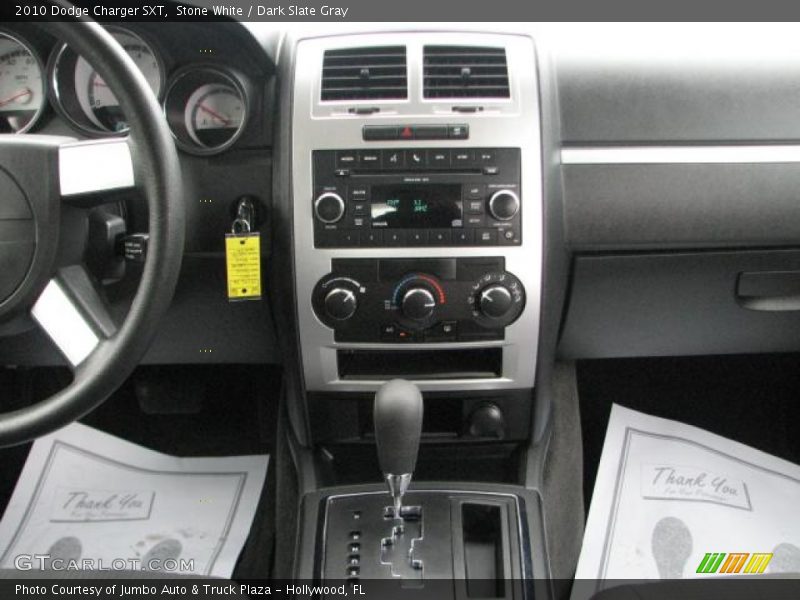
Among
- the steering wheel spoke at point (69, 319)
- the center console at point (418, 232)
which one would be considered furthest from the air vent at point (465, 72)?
the steering wheel spoke at point (69, 319)

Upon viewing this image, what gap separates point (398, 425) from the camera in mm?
917

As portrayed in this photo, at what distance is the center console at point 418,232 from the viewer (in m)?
1.01

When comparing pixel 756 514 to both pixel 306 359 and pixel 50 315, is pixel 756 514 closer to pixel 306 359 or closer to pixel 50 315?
pixel 306 359

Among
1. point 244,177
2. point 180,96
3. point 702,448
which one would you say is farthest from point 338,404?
point 702,448

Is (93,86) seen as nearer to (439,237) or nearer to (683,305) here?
(439,237)

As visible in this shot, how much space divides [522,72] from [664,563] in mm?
751

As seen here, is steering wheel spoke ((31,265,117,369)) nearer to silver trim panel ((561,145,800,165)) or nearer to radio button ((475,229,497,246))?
radio button ((475,229,497,246))

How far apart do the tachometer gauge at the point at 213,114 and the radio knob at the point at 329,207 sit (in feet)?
0.57

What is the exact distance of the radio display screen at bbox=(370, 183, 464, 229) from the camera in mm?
1018

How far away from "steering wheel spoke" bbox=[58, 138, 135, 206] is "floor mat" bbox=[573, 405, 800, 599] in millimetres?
850

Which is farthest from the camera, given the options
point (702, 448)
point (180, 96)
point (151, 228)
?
point (702, 448)

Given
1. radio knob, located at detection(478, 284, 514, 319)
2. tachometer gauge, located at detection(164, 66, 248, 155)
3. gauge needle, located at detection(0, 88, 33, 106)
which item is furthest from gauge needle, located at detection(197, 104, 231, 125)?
radio knob, located at detection(478, 284, 514, 319)

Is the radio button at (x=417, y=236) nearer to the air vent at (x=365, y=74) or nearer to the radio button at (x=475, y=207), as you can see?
the radio button at (x=475, y=207)

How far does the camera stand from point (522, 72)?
3.40ft
